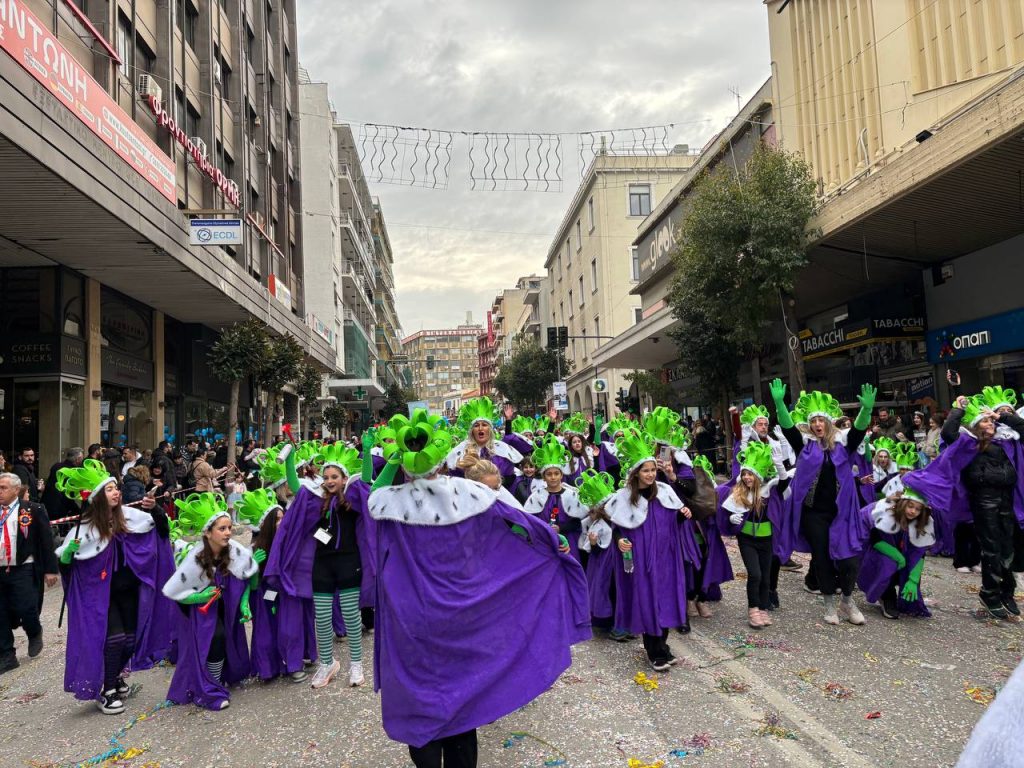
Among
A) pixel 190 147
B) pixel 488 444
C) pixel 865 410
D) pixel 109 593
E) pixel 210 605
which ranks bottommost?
pixel 210 605

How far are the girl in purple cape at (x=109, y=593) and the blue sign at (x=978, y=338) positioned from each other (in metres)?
14.9

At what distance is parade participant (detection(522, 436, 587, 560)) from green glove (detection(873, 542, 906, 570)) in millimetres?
2531

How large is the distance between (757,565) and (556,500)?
5.81 ft

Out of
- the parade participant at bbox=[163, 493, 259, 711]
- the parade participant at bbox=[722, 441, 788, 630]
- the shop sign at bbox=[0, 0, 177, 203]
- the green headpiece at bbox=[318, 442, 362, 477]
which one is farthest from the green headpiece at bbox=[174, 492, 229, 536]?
the shop sign at bbox=[0, 0, 177, 203]

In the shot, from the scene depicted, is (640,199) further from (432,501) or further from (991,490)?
(432,501)

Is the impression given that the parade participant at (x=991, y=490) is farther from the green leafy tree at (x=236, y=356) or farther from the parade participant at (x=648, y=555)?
the green leafy tree at (x=236, y=356)

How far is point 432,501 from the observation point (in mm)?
3365

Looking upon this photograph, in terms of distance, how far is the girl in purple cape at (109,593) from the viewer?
4859 millimetres

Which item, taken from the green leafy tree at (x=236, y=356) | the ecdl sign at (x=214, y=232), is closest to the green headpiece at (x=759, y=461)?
the ecdl sign at (x=214, y=232)

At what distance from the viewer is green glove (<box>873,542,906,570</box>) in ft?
20.1

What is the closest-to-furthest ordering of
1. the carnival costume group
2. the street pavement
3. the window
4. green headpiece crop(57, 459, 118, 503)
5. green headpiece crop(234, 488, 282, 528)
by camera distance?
the carnival costume group
the street pavement
green headpiece crop(57, 459, 118, 503)
green headpiece crop(234, 488, 282, 528)
the window

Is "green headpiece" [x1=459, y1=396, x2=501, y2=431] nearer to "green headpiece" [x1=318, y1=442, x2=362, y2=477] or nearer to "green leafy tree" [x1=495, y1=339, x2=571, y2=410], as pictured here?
"green headpiece" [x1=318, y1=442, x2=362, y2=477]

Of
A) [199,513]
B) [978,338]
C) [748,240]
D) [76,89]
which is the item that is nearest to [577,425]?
[199,513]

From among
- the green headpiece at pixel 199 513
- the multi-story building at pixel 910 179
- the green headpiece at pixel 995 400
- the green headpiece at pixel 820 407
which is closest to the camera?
the green headpiece at pixel 199 513
